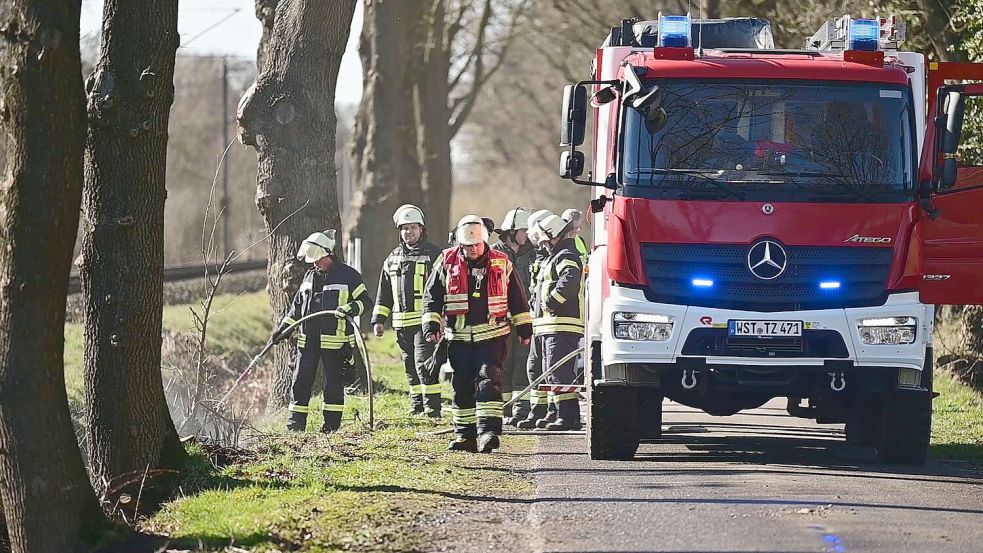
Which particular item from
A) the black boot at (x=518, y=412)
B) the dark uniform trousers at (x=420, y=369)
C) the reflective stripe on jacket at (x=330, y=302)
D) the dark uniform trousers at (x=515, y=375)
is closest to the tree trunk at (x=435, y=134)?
the dark uniform trousers at (x=515, y=375)

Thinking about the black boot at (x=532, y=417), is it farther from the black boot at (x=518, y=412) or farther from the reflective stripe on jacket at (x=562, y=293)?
the reflective stripe on jacket at (x=562, y=293)

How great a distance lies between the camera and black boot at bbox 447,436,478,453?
38.2ft

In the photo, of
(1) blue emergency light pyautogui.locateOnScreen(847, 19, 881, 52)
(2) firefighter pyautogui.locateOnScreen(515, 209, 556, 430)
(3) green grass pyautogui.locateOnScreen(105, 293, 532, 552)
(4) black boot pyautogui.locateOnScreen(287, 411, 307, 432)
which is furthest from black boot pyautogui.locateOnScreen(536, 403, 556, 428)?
(1) blue emergency light pyautogui.locateOnScreen(847, 19, 881, 52)

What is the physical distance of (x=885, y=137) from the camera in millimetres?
10320

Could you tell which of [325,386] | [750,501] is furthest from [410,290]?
[750,501]

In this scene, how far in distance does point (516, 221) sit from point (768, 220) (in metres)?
6.06

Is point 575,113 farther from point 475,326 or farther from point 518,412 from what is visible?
point 518,412

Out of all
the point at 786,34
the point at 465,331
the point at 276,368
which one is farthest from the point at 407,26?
the point at 465,331

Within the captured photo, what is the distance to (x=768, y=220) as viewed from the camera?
10.1 meters

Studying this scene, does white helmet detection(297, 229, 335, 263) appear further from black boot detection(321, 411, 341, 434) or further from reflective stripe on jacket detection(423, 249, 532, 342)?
reflective stripe on jacket detection(423, 249, 532, 342)

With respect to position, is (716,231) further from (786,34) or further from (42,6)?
(786,34)

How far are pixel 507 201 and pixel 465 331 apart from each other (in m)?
63.8

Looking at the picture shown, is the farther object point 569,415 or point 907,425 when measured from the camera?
point 569,415

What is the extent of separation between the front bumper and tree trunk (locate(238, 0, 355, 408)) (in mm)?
6740
